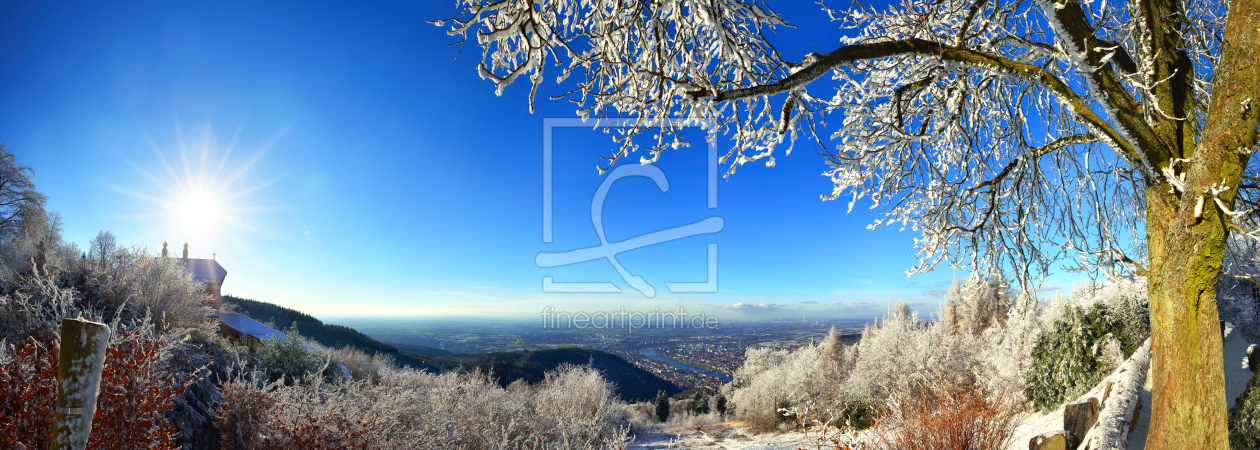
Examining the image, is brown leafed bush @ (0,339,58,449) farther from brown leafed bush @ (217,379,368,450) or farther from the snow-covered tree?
the snow-covered tree

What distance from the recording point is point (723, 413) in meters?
36.9

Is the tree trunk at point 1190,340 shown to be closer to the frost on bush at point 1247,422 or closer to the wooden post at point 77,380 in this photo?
the frost on bush at point 1247,422

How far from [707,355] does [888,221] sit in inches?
1813

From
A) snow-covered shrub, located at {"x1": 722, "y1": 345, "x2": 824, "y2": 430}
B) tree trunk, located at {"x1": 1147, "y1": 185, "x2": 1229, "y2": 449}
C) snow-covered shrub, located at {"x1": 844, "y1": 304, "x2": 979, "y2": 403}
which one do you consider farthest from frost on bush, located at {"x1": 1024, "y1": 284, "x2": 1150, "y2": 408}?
snow-covered shrub, located at {"x1": 722, "y1": 345, "x2": 824, "y2": 430}

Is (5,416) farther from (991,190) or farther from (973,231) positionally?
(991,190)

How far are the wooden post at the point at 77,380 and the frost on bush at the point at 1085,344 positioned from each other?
42.4 ft

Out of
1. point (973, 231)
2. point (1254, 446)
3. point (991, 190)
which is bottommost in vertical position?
point (1254, 446)

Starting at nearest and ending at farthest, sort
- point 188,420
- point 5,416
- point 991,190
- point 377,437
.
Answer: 1. point 5,416
2. point 991,190
3. point 377,437
4. point 188,420

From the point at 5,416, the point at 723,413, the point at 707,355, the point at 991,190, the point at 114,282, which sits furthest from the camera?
the point at 707,355

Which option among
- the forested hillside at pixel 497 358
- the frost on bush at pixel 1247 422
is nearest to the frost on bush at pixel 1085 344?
the frost on bush at pixel 1247 422

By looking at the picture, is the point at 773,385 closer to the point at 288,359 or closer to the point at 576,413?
the point at 576,413

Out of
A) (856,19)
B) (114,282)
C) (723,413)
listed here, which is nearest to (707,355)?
(723,413)

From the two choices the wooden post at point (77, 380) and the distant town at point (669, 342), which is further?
the distant town at point (669, 342)

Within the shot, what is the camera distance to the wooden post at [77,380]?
5.00 feet
